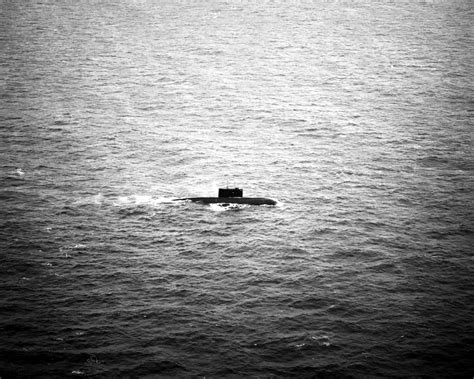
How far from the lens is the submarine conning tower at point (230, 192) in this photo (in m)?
151

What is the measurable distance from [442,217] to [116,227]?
8156 centimetres

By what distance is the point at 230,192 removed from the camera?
151 metres

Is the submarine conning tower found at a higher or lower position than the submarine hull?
higher

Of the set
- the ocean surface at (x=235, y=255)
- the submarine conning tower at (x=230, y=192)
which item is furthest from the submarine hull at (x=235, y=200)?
the ocean surface at (x=235, y=255)

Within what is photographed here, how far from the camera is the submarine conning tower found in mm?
150750

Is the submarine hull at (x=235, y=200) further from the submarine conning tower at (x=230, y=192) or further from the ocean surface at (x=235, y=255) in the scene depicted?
the ocean surface at (x=235, y=255)

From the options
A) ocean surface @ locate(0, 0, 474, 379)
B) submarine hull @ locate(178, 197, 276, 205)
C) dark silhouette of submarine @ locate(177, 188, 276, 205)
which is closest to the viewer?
ocean surface @ locate(0, 0, 474, 379)

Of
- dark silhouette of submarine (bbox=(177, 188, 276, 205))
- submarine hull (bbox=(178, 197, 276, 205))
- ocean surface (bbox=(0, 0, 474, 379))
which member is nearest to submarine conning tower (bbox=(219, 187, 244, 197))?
dark silhouette of submarine (bbox=(177, 188, 276, 205))

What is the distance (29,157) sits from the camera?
172 meters

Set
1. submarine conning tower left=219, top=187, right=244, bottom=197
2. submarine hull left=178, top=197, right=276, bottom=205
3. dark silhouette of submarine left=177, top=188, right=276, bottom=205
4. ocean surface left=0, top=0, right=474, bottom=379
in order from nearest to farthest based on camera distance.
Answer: ocean surface left=0, top=0, right=474, bottom=379 < submarine conning tower left=219, top=187, right=244, bottom=197 < dark silhouette of submarine left=177, top=188, right=276, bottom=205 < submarine hull left=178, top=197, right=276, bottom=205

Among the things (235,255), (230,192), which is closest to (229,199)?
(230,192)

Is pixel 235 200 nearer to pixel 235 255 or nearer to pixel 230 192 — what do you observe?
pixel 230 192

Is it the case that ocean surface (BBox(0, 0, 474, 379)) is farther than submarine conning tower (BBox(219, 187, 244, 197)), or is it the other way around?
submarine conning tower (BBox(219, 187, 244, 197))

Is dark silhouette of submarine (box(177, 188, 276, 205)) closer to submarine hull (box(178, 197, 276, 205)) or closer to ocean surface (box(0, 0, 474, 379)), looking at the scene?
submarine hull (box(178, 197, 276, 205))
